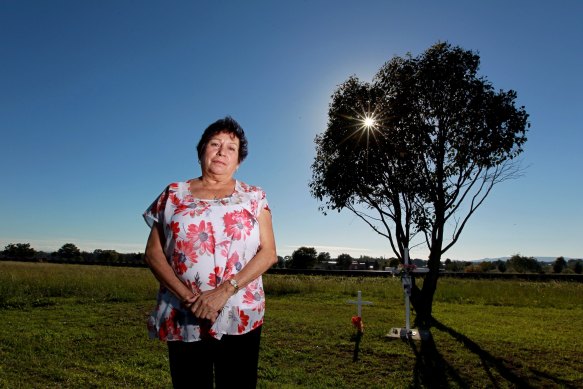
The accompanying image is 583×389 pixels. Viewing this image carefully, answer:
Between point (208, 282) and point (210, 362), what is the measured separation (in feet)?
1.70

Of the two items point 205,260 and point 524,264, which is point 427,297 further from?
point 524,264

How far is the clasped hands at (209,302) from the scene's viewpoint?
8.95 ft

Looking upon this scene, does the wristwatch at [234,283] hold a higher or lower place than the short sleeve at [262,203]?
lower

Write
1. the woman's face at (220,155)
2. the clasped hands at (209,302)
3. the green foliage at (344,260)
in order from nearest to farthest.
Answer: the clasped hands at (209,302) < the woman's face at (220,155) < the green foliage at (344,260)

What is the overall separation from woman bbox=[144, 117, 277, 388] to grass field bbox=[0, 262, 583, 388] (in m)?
5.12

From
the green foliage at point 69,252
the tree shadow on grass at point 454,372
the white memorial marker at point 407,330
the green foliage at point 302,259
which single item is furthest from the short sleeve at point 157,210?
the green foliage at point 69,252

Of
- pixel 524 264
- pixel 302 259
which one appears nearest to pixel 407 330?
pixel 302 259

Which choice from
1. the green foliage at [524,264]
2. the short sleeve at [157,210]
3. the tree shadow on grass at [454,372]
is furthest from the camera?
the green foliage at [524,264]

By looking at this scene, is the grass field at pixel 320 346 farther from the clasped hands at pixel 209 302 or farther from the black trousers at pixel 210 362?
the clasped hands at pixel 209 302

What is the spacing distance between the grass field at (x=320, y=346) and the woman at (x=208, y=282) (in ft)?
16.8

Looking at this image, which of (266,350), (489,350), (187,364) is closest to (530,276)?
(489,350)

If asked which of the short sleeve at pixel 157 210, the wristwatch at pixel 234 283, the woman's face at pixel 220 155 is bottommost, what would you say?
the wristwatch at pixel 234 283

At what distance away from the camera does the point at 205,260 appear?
2.87 meters

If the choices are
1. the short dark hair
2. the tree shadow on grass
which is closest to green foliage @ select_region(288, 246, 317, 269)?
the tree shadow on grass
